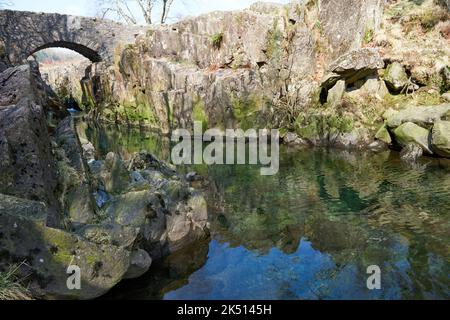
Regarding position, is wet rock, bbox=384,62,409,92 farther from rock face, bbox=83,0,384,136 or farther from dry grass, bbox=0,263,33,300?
dry grass, bbox=0,263,33,300

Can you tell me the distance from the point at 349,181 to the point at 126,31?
2890 centimetres

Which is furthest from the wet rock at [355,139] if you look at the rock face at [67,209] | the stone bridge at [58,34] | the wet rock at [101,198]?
the stone bridge at [58,34]

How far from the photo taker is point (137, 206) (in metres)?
9.06

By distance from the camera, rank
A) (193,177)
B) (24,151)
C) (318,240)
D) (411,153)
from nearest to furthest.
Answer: (24,151)
(318,240)
(193,177)
(411,153)

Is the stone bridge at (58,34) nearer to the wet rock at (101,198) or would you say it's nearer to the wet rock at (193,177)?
the wet rock at (193,177)

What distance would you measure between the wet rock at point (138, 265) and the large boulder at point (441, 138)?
576 inches

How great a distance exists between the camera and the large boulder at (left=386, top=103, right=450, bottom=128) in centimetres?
1917

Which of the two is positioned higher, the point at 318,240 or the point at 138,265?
the point at 138,265

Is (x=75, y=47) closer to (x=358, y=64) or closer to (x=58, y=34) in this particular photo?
(x=58, y=34)

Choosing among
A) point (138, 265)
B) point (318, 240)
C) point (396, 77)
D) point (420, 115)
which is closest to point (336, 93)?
point (396, 77)

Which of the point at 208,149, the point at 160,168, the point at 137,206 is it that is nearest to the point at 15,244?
the point at 137,206

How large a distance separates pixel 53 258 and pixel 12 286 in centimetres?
68

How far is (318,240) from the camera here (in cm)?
976
